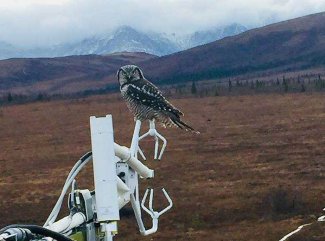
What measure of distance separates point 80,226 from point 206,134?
39.6 meters

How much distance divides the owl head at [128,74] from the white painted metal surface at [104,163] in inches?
56.5

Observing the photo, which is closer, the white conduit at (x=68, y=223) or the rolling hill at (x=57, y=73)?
the white conduit at (x=68, y=223)

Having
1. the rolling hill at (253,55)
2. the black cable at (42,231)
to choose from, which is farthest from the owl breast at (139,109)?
the rolling hill at (253,55)

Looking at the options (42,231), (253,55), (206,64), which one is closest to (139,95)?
(42,231)

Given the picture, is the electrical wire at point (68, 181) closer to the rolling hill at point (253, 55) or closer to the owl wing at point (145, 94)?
the owl wing at point (145, 94)

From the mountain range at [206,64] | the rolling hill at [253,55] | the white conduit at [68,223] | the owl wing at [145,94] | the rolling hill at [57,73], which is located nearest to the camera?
the white conduit at [68,223]

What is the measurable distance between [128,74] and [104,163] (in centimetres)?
157

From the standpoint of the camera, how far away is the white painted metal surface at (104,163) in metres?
3.36

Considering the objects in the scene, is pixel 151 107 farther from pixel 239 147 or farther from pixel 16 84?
pixel 16 84

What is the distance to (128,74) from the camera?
4844 millimetres

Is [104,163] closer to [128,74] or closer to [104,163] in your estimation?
[104,163]

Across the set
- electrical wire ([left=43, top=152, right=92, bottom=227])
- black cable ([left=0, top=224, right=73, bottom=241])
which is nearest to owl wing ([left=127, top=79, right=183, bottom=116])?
electrical wire ([left=43, top=152, right=92, bottom=227])

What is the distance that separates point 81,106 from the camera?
64.5 meters

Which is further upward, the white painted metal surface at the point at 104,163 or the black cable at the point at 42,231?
the white painted metal surface at the point at 104,163
